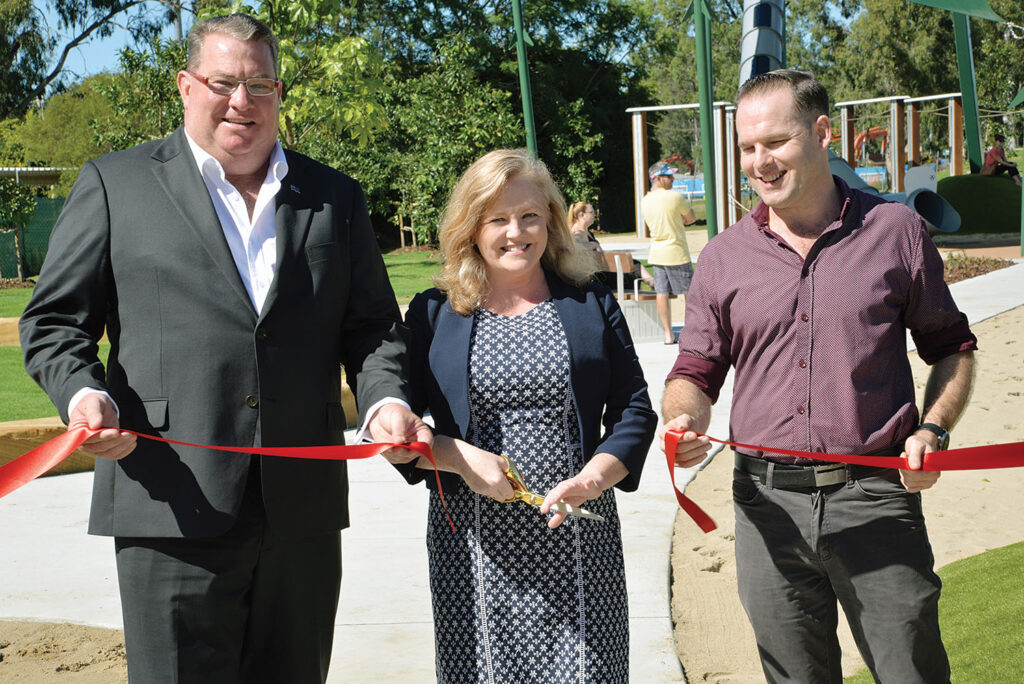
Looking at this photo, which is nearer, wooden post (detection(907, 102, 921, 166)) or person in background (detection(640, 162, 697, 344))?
person in background (detection(640, 162, 697, 344))

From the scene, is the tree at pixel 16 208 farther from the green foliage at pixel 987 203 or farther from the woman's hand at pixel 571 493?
the woman's hand at pixel 571 493

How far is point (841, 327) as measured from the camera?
9.41 ft

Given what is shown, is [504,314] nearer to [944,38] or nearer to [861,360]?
[861,360]

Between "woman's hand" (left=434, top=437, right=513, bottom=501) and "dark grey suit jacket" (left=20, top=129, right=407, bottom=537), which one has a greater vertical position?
"dark grey suit jacket" (left=20, top=129, right=407, bottom=537)

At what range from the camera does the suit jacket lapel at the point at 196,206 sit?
275cm

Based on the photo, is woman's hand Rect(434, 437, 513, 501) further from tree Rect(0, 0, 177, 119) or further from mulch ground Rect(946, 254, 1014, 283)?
tree Rect(0, 0, 177, 119)

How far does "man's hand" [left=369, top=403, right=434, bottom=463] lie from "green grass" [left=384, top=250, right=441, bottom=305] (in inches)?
542

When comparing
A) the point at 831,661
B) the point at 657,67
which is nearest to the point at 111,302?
the point at 831,661

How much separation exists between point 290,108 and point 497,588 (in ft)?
54.2

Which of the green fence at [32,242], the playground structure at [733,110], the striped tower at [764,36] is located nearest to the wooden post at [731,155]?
the playground structure at [733,110]

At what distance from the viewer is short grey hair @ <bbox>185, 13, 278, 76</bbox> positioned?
279 cm

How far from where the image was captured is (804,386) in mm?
2904

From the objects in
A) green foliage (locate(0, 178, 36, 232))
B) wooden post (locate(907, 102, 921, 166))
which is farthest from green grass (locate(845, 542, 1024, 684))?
wooden post (locate(907, 102, 921, 166))

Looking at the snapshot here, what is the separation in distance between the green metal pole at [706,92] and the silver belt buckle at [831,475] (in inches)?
415
